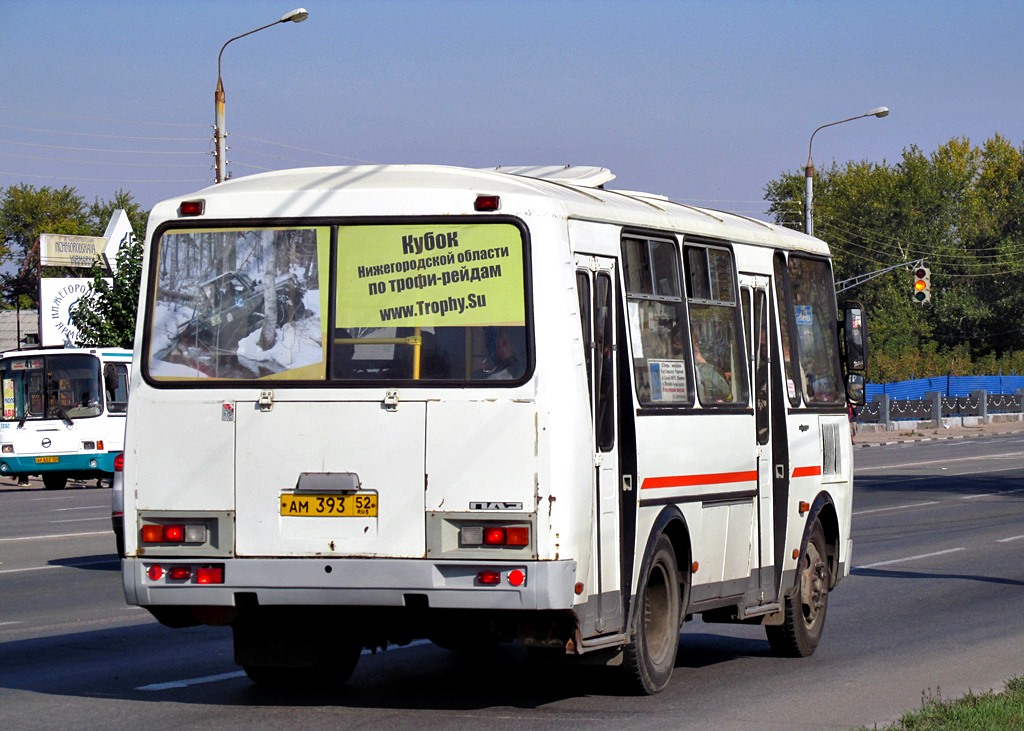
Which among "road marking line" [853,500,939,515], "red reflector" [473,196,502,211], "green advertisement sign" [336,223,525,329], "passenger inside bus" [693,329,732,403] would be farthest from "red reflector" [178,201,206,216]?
"road marking line" [853,500,939,515]

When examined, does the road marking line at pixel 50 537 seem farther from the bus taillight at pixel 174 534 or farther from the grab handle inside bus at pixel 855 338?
Result: the bus taillight at pixel 174 534

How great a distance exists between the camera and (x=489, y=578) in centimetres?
777

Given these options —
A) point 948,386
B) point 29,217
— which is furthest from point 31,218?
point 948,386

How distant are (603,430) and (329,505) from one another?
4.56 ft

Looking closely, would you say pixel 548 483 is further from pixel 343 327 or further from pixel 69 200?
pixel 69 200

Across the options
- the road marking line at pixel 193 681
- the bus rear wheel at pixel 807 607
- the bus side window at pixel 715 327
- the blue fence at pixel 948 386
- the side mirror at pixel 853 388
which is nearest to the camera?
the road marking line at pixel 193 681

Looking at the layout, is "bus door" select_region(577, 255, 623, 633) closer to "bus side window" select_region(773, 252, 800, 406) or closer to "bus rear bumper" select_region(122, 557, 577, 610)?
"bus rear bumper" select_region(122, 557, 577, 610)

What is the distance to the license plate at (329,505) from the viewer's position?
797cm

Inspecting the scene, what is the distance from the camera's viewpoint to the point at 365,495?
798 cm

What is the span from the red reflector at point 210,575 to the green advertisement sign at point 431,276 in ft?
4.32

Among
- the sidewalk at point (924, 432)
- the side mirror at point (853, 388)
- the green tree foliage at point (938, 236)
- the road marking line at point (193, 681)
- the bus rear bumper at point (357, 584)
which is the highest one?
the green tree foliage at point (938, 236)

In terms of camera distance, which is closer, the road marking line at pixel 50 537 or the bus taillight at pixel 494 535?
the bus taillight at pixel 494 535

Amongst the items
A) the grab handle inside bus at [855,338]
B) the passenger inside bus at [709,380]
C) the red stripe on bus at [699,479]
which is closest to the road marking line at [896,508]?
the grab handle inside bus at [855,338]

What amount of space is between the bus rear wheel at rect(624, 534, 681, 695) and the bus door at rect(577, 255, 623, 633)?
1.49 ft
